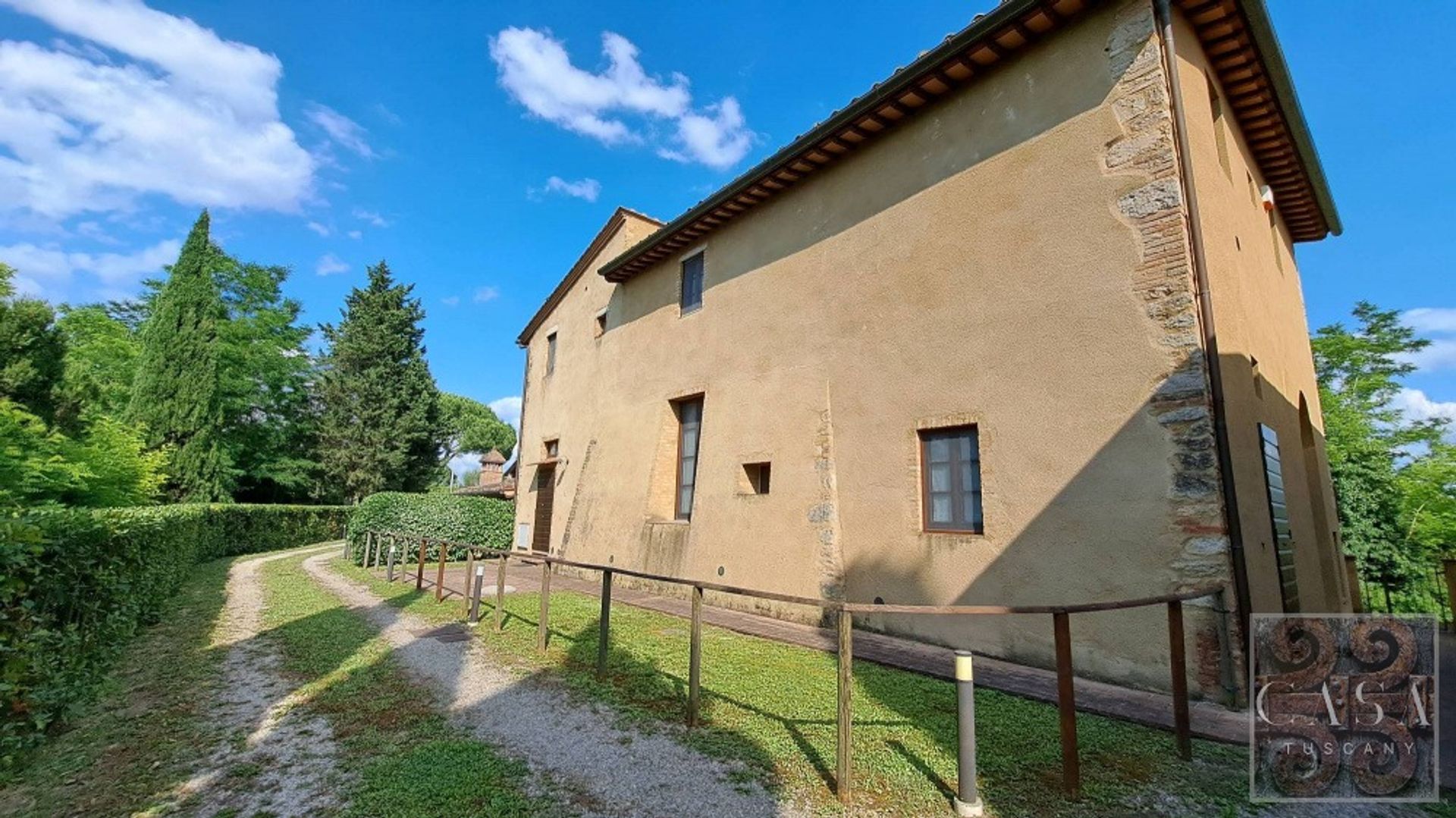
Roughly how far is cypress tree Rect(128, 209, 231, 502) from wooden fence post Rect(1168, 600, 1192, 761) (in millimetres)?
25560

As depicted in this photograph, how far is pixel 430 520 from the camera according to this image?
14828 millimetres

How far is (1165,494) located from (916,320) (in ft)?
9.93

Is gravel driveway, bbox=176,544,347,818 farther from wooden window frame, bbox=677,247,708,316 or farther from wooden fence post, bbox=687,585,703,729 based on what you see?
wooden window frame, bbox=677,247,708,316

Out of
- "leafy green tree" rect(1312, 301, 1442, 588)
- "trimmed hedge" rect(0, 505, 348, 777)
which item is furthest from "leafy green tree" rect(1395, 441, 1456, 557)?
"trimmed hedge" rect(0, 505, 348, 777)

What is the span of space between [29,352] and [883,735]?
851 inches

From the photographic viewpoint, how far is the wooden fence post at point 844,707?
116 inches

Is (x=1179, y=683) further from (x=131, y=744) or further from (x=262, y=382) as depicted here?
(x=262, y=382)

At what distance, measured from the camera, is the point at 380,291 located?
98.2ft

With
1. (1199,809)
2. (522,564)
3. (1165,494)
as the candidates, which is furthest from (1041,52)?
(522,564)

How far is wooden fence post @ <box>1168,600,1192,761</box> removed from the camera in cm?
347

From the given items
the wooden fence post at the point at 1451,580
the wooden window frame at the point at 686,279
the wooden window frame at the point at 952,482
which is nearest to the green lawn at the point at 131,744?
the wooden window frame at the point at 952,482

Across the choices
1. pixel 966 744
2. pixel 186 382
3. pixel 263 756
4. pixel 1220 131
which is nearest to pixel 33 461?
pixel 186 382

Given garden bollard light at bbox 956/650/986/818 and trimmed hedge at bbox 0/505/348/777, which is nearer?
garden bollard light at bbox 956/650/986/818

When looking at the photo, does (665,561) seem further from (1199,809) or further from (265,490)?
(265,490)
